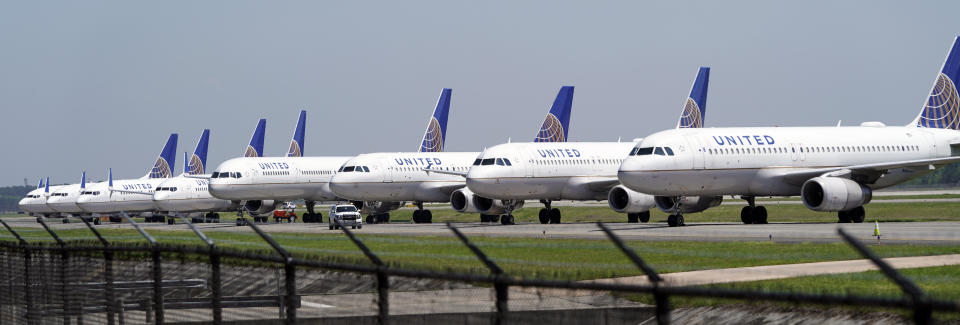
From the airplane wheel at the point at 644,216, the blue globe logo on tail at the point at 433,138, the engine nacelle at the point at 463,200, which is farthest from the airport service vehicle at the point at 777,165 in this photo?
the blue globe logo on tail at the point at 433,138

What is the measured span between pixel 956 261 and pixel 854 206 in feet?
68.4

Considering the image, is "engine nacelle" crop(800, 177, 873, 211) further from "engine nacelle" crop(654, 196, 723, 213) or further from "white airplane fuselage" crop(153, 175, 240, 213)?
"white airplane fuselage" crop(153, 175, 240, 213)

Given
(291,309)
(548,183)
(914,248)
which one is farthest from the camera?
(548,183)

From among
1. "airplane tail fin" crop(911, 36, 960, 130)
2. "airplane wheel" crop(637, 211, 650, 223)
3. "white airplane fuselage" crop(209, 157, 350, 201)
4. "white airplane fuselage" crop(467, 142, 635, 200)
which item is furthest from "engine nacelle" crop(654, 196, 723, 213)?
"white airplane fuselage" crop(209, 157, 350, 201)

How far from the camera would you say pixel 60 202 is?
11312 cm

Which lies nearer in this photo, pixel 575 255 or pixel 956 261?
pixel 956 261

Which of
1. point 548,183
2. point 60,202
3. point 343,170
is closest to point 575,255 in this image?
point 548,183

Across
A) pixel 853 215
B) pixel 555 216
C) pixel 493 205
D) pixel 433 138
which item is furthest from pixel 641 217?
pixel 433 138

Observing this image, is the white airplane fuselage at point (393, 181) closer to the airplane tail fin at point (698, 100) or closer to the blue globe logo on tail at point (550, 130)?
the blue globe logo on tail at point (550, 130)

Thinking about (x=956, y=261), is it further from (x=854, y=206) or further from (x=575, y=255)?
(x=854, y=206)

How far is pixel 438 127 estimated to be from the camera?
8012 cm

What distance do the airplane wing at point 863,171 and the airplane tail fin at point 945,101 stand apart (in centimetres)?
846

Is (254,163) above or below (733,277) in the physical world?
above

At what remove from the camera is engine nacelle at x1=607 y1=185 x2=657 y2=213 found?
171ft
